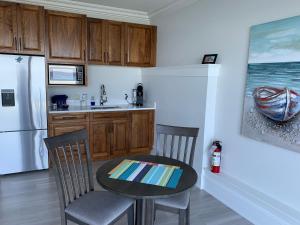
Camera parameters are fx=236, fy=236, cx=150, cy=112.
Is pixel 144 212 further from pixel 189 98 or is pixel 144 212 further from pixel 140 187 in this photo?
pixel 189 98

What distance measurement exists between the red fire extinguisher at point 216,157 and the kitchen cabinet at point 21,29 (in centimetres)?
259

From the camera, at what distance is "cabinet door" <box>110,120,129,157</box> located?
3879mm

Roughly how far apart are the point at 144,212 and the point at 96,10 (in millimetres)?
3353

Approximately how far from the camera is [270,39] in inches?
86.6

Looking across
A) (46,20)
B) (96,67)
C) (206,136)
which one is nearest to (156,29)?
(96,67)

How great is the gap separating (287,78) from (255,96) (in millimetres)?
372

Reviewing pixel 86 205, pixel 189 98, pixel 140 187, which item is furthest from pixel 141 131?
pixel 140 187

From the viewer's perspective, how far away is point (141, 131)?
13.5 feet

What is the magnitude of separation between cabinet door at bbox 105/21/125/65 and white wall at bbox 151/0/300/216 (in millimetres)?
1054

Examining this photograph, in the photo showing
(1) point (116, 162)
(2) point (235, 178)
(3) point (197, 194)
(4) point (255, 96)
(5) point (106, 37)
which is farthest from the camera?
(5) point (106, 37)

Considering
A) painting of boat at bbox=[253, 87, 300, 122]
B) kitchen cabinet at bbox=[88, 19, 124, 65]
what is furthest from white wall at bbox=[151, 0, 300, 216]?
kitchen cabinet at bbox=[88, 19, 124, 65]

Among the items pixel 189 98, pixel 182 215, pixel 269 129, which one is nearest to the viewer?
pixel 182 215

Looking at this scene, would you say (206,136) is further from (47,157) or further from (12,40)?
(12,40)

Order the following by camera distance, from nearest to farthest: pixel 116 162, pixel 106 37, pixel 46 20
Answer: pixel 116 162
pixel 46 20
pixel 106 37
